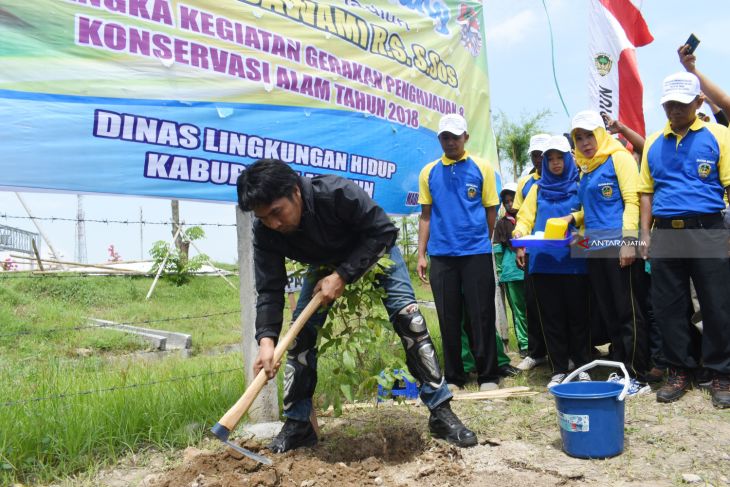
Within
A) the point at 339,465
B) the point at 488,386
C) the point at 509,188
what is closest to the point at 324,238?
the point at 339,465

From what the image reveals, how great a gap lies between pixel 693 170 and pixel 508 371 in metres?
2.03

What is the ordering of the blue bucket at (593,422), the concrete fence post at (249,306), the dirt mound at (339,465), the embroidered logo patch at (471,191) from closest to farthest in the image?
the dirt mound at (339,465) → the blue bucket at (593,422) → the concrete fence post at (249,306) → the embroidered logo patch at (471,191)

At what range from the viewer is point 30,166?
9.11ft

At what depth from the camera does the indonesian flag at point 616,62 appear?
18.2ft

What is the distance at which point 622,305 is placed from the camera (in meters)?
3.85

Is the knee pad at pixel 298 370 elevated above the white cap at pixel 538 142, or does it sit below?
below

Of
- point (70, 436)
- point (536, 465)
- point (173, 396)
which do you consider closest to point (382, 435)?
point (536, 465)

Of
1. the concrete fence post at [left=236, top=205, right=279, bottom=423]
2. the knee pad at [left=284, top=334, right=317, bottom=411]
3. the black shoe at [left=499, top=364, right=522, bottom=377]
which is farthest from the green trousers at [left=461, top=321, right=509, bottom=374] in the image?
the knee pad at [left=284, top=334, right=317, bottom=411]

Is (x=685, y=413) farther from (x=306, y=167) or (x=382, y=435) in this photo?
(x=306, y=167)

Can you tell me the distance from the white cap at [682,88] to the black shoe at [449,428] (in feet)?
7.35

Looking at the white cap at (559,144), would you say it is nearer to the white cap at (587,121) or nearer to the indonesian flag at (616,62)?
the white cap at (587,121)

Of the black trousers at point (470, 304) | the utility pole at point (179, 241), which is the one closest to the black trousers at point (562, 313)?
the black trousers at point (470, 304)

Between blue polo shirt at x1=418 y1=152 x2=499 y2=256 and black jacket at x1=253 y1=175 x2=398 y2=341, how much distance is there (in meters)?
1.35

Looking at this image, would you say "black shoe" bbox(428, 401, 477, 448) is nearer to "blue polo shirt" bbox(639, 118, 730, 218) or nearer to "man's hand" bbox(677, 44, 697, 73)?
"blue polo shirt" bbox(639, 118, 730, 218)
